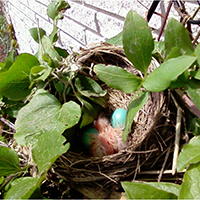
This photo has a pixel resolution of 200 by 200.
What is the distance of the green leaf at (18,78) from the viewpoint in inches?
20.9

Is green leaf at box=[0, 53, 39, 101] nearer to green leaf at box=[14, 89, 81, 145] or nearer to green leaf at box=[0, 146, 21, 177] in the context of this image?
green leaf at box=[14, 89, 81, 145]

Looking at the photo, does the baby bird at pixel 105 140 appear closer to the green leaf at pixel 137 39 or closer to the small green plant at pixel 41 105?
the small green plant at pixel 41 105

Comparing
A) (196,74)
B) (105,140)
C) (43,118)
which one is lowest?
(105,140)

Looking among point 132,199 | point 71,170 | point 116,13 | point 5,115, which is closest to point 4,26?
point 116,13

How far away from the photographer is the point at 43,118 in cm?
47

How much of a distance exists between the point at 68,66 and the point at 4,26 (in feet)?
10.8

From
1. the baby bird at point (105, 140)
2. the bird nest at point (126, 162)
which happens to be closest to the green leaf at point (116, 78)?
the bird nest at point (126, 162)

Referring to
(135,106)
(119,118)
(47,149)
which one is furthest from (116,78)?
(119,118)

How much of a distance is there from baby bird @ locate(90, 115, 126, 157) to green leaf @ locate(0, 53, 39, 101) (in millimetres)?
210

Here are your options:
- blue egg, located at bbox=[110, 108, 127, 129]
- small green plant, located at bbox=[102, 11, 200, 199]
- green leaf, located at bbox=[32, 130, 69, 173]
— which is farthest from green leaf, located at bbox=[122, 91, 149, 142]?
blue egg, located at bbox=[110, 108, 127, 129]

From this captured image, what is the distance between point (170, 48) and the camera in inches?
16.6

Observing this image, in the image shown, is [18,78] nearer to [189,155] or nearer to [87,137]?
[87,137]

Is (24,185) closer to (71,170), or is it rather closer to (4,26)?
(71,170)

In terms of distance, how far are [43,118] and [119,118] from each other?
0.25 m
